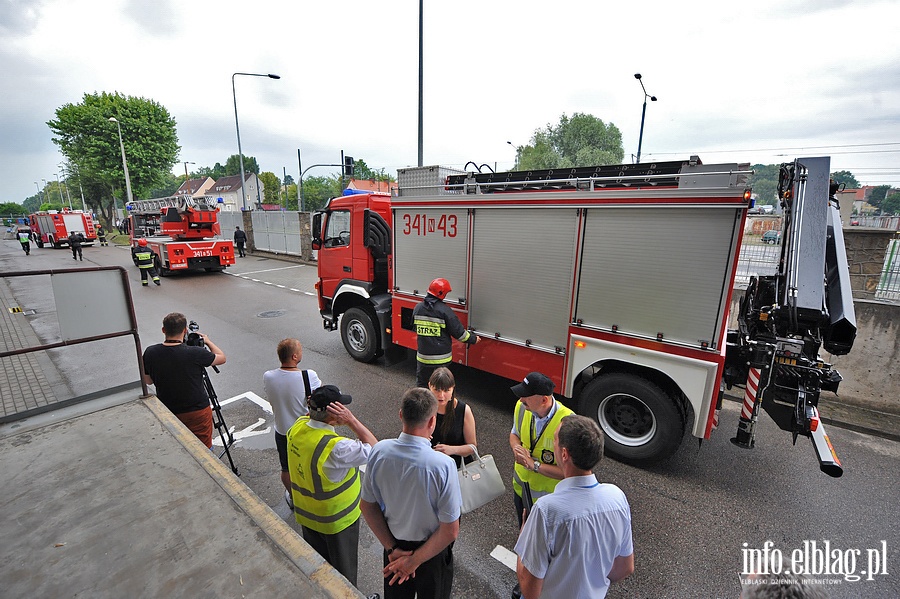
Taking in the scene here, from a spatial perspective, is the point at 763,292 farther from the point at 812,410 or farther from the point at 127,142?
the point at 127,142

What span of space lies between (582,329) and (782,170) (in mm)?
2576

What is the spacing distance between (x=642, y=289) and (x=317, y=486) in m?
3.37

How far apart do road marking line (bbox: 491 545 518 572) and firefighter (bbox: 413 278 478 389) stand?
1.95 meters

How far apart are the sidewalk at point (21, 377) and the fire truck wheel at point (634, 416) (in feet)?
19.8

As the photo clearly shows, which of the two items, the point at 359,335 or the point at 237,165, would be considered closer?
the point at 359,335

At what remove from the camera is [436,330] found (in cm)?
473

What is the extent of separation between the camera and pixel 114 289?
389 cm

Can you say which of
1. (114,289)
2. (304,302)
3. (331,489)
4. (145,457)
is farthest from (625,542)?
(304,302)

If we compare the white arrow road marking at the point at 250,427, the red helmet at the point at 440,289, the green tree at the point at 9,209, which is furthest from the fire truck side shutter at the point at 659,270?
the green tree at the point at 9,209

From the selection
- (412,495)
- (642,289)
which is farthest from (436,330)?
(412,495)

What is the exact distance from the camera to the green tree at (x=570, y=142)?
177 feet

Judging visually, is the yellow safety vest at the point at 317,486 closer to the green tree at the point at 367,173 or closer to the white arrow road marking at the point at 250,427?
the white arrow road marking at the point at 250,427

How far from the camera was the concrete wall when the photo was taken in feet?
17.3

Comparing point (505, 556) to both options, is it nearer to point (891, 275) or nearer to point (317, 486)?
point (317, 486)
